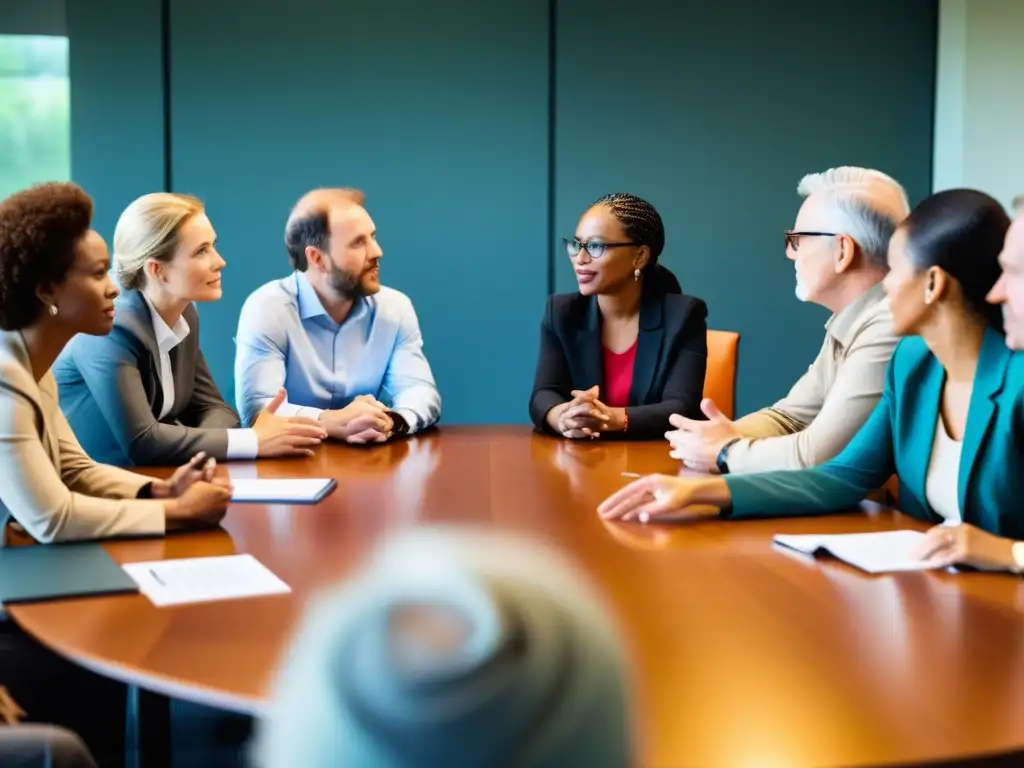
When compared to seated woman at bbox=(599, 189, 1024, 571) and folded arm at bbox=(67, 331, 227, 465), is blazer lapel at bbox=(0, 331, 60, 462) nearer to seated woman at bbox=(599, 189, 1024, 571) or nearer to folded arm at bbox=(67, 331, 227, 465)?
folded arm at bbox=(67, 331, 227, 465)

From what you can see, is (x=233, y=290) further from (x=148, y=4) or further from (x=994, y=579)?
(x=994, y=579)

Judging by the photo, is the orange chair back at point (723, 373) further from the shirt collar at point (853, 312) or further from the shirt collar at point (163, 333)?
the shirt collar at point (163, 333)

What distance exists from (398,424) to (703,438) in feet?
3.10

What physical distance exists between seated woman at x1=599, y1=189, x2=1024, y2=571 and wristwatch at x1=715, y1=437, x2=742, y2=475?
366 mm

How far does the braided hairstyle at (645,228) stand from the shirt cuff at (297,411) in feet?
3.67

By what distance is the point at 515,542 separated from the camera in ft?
1.11

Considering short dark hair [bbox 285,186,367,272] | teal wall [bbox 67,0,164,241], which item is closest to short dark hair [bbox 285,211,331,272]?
short dark hair [bbox 285,186,367,272]

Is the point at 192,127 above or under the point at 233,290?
above

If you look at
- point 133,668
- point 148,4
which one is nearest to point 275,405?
point 133,668

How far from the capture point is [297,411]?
3143 millimetres

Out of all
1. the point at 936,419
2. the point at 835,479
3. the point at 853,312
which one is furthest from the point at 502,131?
the point at 936,419

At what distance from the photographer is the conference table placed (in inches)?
40.1

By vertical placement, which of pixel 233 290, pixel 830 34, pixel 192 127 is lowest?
pixel 233 290

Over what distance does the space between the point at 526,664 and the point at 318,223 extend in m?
3.38
